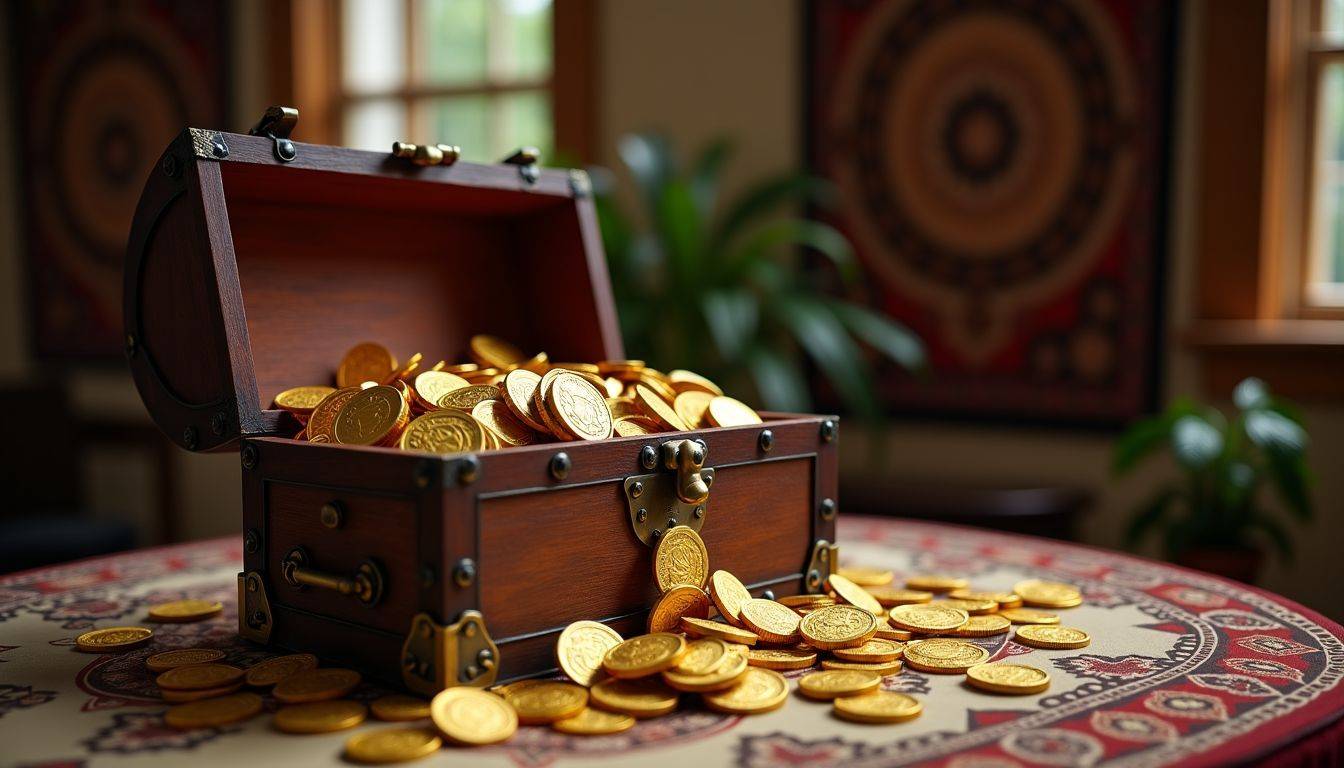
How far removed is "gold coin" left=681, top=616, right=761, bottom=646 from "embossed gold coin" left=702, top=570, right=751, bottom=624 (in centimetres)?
4

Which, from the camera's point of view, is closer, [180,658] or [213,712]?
[213,712]

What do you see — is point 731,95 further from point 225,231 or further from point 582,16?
point 225,231

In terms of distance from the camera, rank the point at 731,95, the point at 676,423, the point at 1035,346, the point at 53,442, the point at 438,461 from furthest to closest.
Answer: the point at 53,442
the point at 731,95
the point at 1035,346
the point at 676,423
the point at 438,461

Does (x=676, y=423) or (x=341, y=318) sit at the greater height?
(x=341, y=318)

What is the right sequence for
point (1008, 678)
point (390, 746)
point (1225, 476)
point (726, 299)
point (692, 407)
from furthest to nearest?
point (726, 299) → point (1225, 476) → point (692, 407) → point (1008, 678) → point (390, 746)

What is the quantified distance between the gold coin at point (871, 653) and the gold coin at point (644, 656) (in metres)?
0.22

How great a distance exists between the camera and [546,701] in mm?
1285

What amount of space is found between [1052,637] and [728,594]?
443mm

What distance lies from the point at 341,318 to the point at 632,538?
2.44 ft

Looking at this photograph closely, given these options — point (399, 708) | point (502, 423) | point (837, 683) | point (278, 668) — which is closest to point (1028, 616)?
point (837, 683)

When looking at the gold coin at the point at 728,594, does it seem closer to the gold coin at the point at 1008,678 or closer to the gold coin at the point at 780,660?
the gold coin at the point at 780,660

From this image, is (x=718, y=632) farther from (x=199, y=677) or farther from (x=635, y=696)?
(x=199, y=677)

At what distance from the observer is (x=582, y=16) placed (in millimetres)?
4539

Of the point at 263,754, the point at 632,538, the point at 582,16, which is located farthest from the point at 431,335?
the point at 582,16
